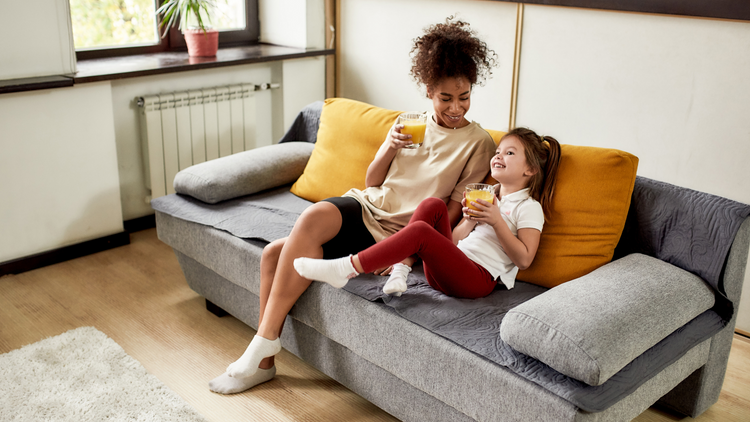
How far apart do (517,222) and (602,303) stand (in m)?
0.41

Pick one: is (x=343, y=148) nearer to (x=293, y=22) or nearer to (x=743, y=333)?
(x=293, y=22)

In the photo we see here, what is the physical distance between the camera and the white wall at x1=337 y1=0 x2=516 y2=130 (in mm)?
3000

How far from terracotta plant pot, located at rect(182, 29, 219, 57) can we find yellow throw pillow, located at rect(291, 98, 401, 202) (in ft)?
3.57

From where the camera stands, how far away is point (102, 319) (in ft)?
8.24

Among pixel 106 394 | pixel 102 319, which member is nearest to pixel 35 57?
pixel 102 319

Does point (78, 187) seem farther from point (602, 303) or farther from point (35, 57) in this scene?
point (602, 303)

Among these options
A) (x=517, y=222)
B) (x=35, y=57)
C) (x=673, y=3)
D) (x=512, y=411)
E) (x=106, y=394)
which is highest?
(x=673, y=3)

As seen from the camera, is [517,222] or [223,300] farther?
[223,300]

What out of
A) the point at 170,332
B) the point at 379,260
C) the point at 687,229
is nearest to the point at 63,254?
the point at 170,332

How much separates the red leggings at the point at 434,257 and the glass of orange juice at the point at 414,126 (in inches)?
12.2

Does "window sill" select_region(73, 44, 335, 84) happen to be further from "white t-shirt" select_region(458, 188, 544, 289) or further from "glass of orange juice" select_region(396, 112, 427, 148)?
"white t-shirt" select_region(458, 188, 544, 289)

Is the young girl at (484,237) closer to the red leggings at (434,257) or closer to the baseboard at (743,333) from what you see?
the red leggings at (434,257)

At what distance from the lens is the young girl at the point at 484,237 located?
1.78 m

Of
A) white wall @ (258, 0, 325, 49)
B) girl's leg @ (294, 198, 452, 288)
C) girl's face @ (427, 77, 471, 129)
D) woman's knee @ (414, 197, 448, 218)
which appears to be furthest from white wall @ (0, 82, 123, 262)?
woman's knee @ (414, 197, 448, 218)
